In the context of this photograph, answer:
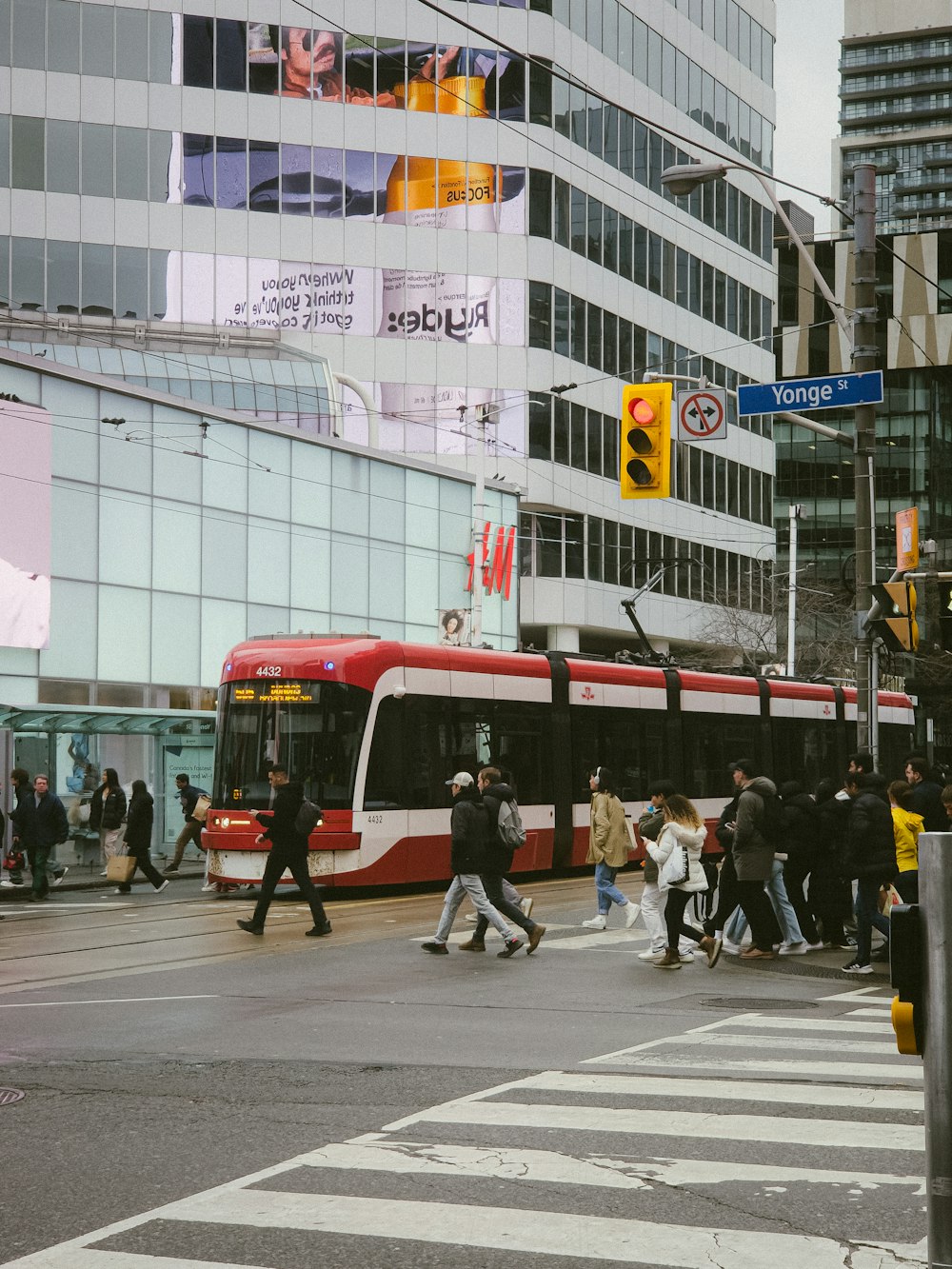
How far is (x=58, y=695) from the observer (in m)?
32.1

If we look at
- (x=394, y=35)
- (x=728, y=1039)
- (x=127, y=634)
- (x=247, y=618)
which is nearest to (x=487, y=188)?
(x=394, y=35)

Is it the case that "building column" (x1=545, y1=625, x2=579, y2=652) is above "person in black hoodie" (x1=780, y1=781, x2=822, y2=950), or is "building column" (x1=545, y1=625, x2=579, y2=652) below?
above

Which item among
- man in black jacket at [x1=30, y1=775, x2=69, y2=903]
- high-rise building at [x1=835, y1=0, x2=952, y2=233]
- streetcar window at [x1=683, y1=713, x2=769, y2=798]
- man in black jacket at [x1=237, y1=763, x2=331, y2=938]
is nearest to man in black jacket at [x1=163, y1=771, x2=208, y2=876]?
man in black jacket at [x1=30, y1=775, x2=69, y2=903]

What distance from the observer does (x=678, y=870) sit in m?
14.3

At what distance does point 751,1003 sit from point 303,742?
10.2 m

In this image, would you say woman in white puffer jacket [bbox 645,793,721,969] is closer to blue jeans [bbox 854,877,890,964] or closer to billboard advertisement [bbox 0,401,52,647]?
blue jeans [bbox 854,877,890,964]

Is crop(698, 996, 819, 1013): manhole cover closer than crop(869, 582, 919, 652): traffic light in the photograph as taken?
Yes

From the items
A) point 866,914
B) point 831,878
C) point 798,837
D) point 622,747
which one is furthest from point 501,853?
point 622,747

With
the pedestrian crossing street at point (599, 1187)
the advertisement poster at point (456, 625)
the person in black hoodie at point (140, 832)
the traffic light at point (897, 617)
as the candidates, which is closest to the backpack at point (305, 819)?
the traffic light at point (897, 617)

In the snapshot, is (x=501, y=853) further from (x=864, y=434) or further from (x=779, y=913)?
(x=864, y=434)

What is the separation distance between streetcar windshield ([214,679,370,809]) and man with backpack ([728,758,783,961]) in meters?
7.46

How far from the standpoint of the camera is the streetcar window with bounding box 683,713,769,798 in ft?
97.5

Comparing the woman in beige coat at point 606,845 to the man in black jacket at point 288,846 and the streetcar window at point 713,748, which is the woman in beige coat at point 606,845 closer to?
the man in black jacket at point 288,846

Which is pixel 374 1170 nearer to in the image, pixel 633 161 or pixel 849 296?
pixel 633 161
